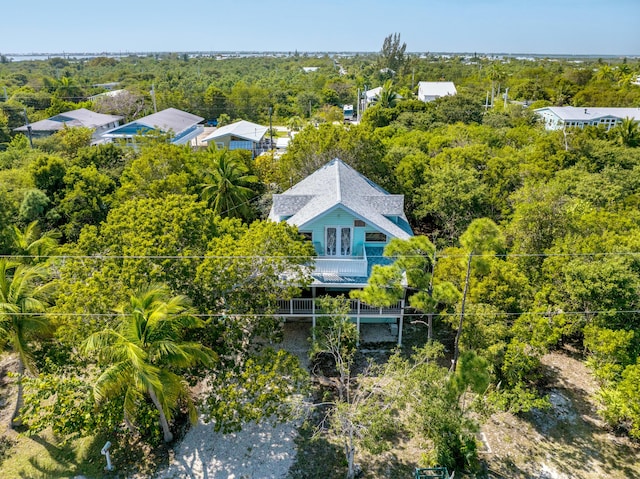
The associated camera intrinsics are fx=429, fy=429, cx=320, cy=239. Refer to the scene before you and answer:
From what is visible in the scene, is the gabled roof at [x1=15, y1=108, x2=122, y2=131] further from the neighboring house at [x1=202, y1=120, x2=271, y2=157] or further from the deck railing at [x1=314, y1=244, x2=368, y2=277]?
the deck railing at [x1=314, y1=244, x2=368, y2=277]

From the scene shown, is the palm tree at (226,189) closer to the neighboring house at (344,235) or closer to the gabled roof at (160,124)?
the neighboring house at (344,235)

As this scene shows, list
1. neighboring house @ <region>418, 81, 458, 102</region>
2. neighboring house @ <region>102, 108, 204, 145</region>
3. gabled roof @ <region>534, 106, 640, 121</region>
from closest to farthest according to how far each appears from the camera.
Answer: neighboring house @ <region>102, 108, 204, 145</region>
gabled roof @ <region>534, 106, 640, 121</region>
neighboring house @ <region>418, 81, 458, 102</region>

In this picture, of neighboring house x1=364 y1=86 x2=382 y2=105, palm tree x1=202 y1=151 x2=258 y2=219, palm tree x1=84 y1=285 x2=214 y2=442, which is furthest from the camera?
neighboring house x1=364 y1=86 x2=382 y2=105

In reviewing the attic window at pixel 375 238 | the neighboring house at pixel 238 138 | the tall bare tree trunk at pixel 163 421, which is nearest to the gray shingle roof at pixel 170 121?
the neighboring house at pixel 238 138

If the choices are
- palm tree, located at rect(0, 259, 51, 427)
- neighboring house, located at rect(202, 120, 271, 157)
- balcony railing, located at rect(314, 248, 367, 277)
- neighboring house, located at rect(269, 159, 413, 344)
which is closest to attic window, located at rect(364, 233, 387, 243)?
neighboring house, located at rect(269, 159, 413, 344)

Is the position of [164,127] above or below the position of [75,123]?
below

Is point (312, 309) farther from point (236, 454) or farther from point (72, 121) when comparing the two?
point (72, 121)

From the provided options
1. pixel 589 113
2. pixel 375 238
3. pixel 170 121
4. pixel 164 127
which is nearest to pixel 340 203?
pixel 375 238

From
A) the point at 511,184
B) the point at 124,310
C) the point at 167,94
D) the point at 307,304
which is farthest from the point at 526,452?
the point at 167,94
